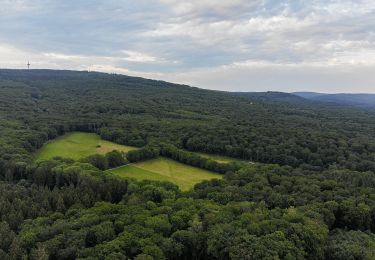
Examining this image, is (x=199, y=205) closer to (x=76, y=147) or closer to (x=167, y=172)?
(x=167, y=172)

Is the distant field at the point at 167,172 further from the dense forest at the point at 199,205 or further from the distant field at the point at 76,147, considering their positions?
the distant field at the point at 76,147

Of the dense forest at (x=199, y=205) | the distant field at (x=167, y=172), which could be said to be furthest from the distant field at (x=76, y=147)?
the distant field at (x=167, y=172)

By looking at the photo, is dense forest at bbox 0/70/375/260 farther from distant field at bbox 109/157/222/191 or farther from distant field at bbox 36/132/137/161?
distant field at bbox 36/132/137/161

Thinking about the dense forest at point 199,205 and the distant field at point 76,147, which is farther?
the distant field at point 76,147

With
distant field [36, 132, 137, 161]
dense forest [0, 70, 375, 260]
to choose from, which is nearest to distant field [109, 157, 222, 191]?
dense forest [0, 70, 375, 260]

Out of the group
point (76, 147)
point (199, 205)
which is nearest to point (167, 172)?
point (199, 205)

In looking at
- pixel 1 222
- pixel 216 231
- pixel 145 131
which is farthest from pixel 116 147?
pixel 216 231
